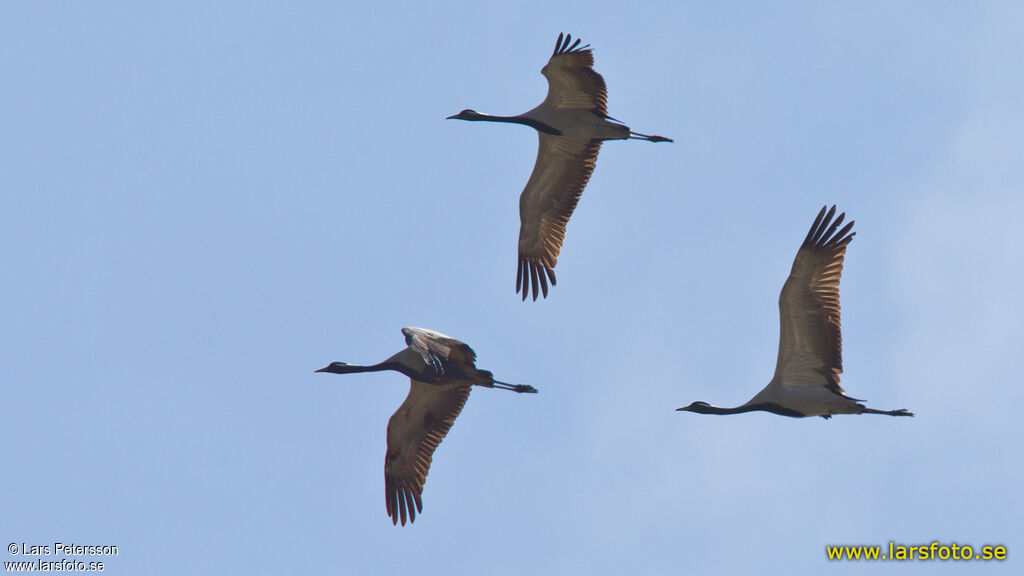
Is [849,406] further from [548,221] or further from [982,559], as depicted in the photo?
[548,221]

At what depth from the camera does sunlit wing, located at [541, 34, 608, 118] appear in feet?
79.3

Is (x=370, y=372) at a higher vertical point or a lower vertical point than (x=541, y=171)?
lower

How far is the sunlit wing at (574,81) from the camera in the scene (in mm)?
24156

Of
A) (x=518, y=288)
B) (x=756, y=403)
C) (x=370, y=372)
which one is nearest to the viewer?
(x=756, y=403)

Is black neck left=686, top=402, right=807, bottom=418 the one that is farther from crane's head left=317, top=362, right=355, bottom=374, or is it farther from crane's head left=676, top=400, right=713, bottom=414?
crane's head left=317, top=362, right=355, bottom=374

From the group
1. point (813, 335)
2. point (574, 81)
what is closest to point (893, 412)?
point (813, 335)

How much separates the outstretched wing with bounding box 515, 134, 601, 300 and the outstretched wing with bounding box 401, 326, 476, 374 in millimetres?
4108

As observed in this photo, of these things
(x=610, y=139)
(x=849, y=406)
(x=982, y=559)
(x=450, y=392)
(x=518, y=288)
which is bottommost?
(x=982, y=559)

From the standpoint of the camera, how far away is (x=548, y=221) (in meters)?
27.3

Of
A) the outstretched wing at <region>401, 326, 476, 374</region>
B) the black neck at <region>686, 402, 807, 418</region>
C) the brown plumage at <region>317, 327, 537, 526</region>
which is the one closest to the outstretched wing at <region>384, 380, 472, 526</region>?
the brown plumage at <region>317, 327, 537, 526</region>

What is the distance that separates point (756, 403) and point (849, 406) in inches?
58.0

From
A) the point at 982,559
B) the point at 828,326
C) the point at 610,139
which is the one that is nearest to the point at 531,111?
the point at 610,139

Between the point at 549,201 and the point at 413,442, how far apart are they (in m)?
5.34

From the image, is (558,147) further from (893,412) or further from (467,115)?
(893,412)
